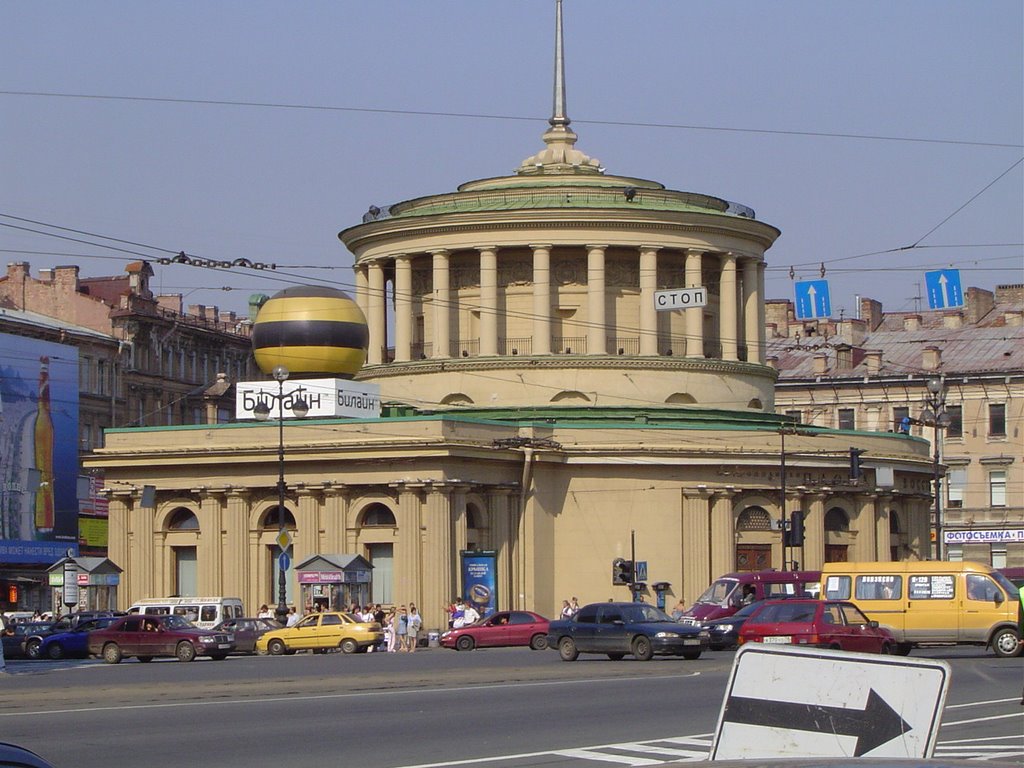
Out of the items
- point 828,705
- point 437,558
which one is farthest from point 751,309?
point 828,705

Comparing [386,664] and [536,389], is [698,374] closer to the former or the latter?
[536,389]

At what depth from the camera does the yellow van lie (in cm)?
4153

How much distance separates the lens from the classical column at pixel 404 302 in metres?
74.2

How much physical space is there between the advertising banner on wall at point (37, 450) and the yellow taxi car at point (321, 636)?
139 feet

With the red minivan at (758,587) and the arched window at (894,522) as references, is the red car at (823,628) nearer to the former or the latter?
the red minivan at (758,587)

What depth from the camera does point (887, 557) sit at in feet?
238

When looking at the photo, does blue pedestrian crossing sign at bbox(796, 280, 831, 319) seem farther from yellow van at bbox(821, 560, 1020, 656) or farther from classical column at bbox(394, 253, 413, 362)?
yellow van at bbox(821, 560, 1020, 656)

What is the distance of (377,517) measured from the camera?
6475 cm

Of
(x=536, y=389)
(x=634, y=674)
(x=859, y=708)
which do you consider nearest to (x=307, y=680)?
(x=634, y=674)

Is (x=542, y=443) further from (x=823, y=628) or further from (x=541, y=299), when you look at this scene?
(x=823, y=628)

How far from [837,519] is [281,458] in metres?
23.5

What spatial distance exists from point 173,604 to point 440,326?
19.1 meters

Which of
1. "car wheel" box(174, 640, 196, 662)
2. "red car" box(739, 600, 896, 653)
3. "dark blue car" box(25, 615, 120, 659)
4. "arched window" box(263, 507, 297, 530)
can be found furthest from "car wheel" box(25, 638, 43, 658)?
"red car" box(739, 600, 896, 653)

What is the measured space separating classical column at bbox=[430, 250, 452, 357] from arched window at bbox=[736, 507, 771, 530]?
12.9 meters
